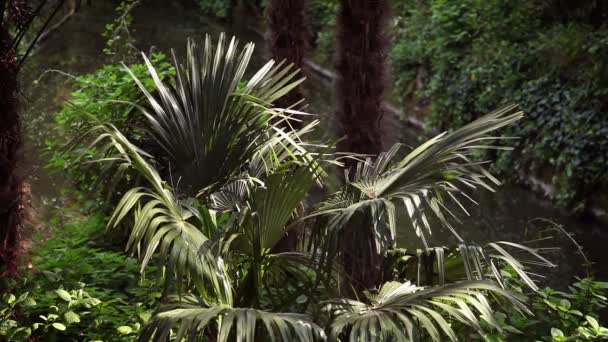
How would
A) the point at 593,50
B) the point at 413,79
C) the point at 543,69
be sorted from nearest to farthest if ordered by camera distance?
the point at 593,50 → the point at 543,69 → the point at 413,79

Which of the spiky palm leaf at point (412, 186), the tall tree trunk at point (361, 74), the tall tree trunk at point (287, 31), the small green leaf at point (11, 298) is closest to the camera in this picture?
the spiky palm leaf at point (412, 186)

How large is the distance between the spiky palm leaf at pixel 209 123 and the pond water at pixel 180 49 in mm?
729

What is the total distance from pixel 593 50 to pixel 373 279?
7010mm

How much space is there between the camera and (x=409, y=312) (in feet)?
9.48

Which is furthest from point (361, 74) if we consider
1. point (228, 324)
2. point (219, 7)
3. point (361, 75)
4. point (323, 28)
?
point (219, 7)

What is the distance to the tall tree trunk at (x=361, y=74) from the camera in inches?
203

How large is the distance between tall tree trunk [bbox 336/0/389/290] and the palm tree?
0.96 metres

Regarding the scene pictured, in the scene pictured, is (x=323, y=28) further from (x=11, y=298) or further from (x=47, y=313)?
(x=11, y=298)

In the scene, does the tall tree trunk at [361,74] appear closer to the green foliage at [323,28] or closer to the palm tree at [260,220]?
the palm tree at [260,220]

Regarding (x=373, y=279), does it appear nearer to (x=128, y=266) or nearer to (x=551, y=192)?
(x=128, y=266)

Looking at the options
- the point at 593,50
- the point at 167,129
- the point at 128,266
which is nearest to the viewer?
the point at 167,129

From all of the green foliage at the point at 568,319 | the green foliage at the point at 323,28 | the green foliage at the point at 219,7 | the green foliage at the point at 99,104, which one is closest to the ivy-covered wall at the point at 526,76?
the green foliage at the point at 99,104

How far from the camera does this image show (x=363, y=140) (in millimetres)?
5137

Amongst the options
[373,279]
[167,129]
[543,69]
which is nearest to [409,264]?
[373,279]
